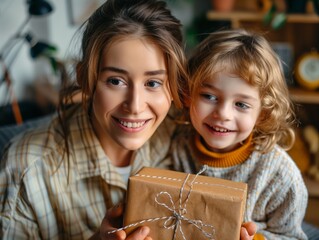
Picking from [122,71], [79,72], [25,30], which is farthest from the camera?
[25,30]

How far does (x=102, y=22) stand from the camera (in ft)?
3.37

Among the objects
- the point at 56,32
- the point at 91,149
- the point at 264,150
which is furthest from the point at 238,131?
the point at 56,32

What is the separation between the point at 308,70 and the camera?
2.48 metres

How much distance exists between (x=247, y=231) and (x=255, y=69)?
1.34 ft

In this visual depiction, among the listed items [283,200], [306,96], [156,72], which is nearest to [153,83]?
[156,72]

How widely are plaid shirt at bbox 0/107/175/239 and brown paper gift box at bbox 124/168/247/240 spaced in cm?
32

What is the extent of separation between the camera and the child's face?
3.38 feet

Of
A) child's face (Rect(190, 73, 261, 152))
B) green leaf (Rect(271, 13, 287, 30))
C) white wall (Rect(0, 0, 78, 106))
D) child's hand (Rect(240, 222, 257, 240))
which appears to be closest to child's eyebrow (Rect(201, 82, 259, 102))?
child's face (Rect(190, 73, 261, 152))

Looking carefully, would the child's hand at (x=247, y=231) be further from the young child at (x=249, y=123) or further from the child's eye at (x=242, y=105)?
the child's eye at (x=242, y=105)

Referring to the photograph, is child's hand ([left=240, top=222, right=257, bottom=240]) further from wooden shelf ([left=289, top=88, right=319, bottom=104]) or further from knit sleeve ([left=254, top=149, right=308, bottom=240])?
wooden shelf ([left=289, top=88, right=319, bottom=104])

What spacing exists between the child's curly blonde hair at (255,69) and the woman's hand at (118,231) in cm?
37

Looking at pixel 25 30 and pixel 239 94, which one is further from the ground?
pixel 25 30

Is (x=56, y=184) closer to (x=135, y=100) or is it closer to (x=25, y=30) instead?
(x=135, y=100)

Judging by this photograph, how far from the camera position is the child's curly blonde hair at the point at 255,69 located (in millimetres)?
1038
